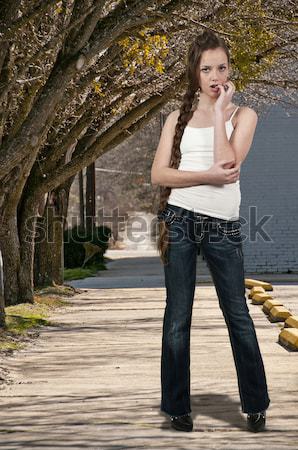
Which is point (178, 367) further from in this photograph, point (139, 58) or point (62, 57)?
point (139, 58)

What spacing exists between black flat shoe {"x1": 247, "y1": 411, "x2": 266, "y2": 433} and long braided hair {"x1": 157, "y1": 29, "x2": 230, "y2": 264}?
1.00 m

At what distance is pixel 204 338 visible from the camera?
13.6 m

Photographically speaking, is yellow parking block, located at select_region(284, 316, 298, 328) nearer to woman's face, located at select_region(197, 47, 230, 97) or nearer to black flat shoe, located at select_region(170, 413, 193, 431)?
black flat shoe, located at select_region(170, 413, 193, 431)

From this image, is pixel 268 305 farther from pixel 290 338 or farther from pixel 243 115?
pixel 243 115

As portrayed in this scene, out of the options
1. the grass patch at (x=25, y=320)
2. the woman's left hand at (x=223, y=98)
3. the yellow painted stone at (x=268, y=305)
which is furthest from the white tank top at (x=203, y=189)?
the yellow painted stone at (x=268, y=305)

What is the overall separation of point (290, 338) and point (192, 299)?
548 centimetres

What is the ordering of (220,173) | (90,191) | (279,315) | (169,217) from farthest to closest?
(90,191), (279,315), (169,217), (220,173)

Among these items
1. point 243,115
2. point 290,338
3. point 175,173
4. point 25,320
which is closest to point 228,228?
point 175,173

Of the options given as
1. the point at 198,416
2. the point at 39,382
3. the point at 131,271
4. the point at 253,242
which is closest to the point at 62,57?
the point at 39,382

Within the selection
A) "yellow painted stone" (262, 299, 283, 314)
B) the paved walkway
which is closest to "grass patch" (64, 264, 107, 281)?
"yellow painted stone" (262, 299, 283, 314)

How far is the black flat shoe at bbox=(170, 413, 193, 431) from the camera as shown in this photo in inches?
283

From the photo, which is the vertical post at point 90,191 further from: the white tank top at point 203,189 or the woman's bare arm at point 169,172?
the white tank top at point 203,189

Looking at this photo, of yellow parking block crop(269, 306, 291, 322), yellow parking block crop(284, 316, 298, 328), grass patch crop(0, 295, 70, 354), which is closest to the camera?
grass patch crop(0, 295, 70, 354)

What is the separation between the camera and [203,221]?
7.06 metres
